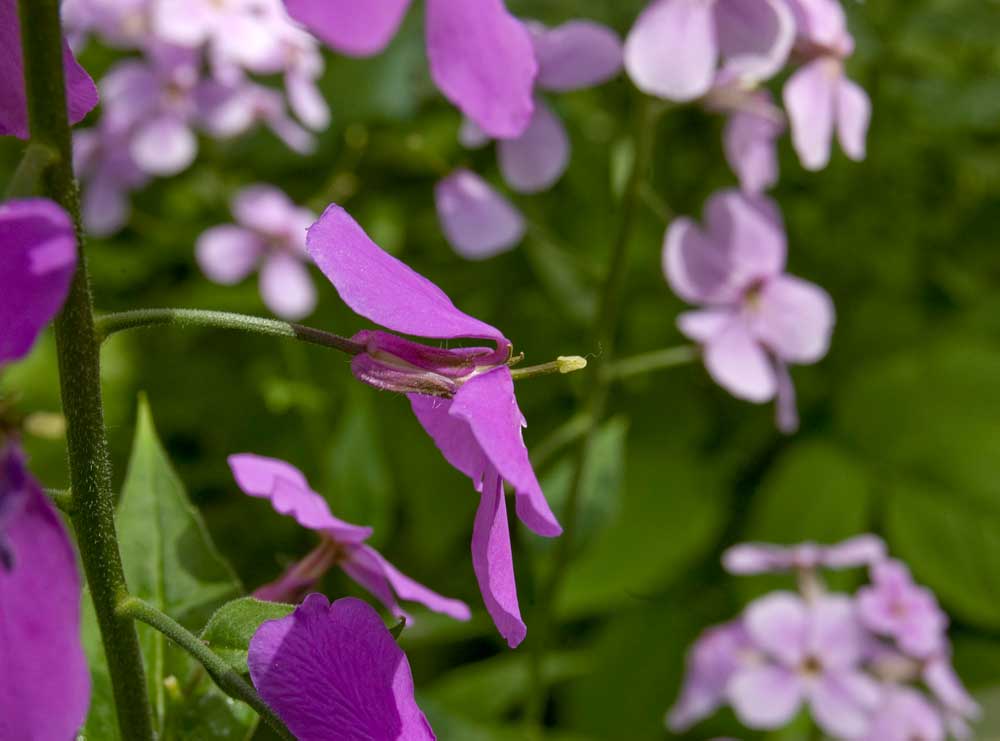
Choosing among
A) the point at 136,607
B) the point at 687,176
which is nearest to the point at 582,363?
the point at 136,607

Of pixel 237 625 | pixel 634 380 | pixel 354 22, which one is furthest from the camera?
pixel 634 380

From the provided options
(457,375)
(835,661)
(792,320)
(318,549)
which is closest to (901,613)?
(835,661)

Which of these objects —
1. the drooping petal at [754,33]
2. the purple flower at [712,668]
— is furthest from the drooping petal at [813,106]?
the purple flower at [712,668]

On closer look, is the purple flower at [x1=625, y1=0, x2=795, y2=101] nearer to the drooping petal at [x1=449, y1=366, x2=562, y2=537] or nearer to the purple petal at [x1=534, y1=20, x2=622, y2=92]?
the purple petal at [x1=534, y1=20, x2=622, y2=92]

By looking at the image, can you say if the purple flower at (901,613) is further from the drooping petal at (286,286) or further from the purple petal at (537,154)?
the drooping petal at (286,286)

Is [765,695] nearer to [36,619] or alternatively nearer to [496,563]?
[496,563]

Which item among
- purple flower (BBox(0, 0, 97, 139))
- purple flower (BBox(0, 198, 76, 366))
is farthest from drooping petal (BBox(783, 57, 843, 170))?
purple flower (BBox(0, 198, 76, 366))

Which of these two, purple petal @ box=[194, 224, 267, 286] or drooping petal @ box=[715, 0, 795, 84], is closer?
drooping petal @ box=[715, 0, 795, 84]
